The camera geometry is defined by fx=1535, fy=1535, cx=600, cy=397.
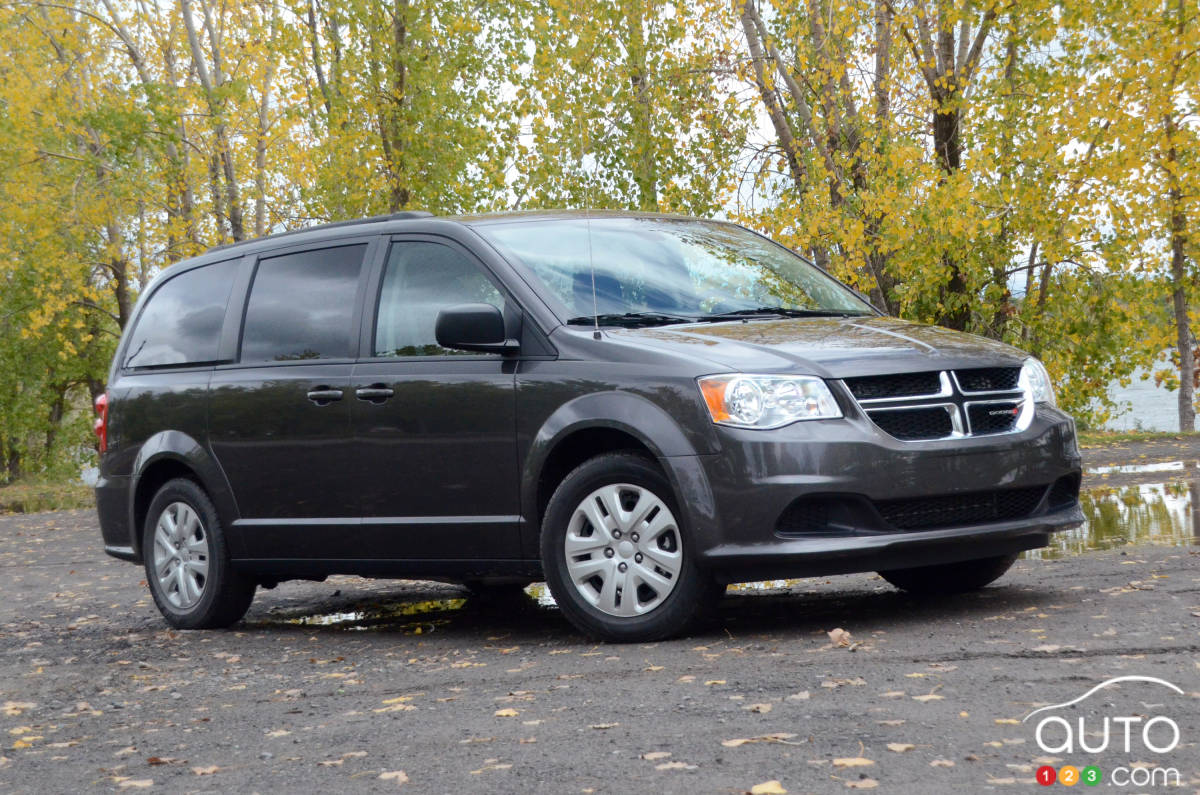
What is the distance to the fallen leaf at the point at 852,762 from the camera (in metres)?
3.93

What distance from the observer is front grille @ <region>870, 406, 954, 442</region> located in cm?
602

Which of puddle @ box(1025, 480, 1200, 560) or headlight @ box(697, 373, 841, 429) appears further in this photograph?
puddle @ box(1025, 480, 1200, 560)

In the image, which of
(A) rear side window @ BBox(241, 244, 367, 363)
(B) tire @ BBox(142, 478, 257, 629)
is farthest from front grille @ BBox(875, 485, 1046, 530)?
(B) tire @ BBox(142, 478, 257, 629)

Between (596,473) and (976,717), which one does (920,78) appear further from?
(976,717)

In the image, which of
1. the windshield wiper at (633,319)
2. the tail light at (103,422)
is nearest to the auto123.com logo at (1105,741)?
the windshield wiper at (633,319)

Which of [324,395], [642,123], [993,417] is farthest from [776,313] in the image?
[642,123]

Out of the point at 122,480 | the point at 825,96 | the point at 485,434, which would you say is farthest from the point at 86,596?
the point at 825,96

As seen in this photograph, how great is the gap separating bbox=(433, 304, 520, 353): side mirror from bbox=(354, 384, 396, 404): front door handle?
0.61m

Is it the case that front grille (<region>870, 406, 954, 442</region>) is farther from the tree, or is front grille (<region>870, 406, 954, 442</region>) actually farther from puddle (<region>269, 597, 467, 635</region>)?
the tree

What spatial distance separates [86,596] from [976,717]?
7.49 metres

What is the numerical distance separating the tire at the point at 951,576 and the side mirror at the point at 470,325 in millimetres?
2247

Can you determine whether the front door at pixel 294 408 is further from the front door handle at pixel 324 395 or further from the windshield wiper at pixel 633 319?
the windshield wiper at pixel 633 319

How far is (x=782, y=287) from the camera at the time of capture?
7391mm

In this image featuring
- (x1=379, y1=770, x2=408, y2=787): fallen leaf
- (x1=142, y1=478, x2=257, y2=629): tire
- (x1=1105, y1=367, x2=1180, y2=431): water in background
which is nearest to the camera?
(x1=379, y1=770, x2=408, y2=787): fallen leaf
